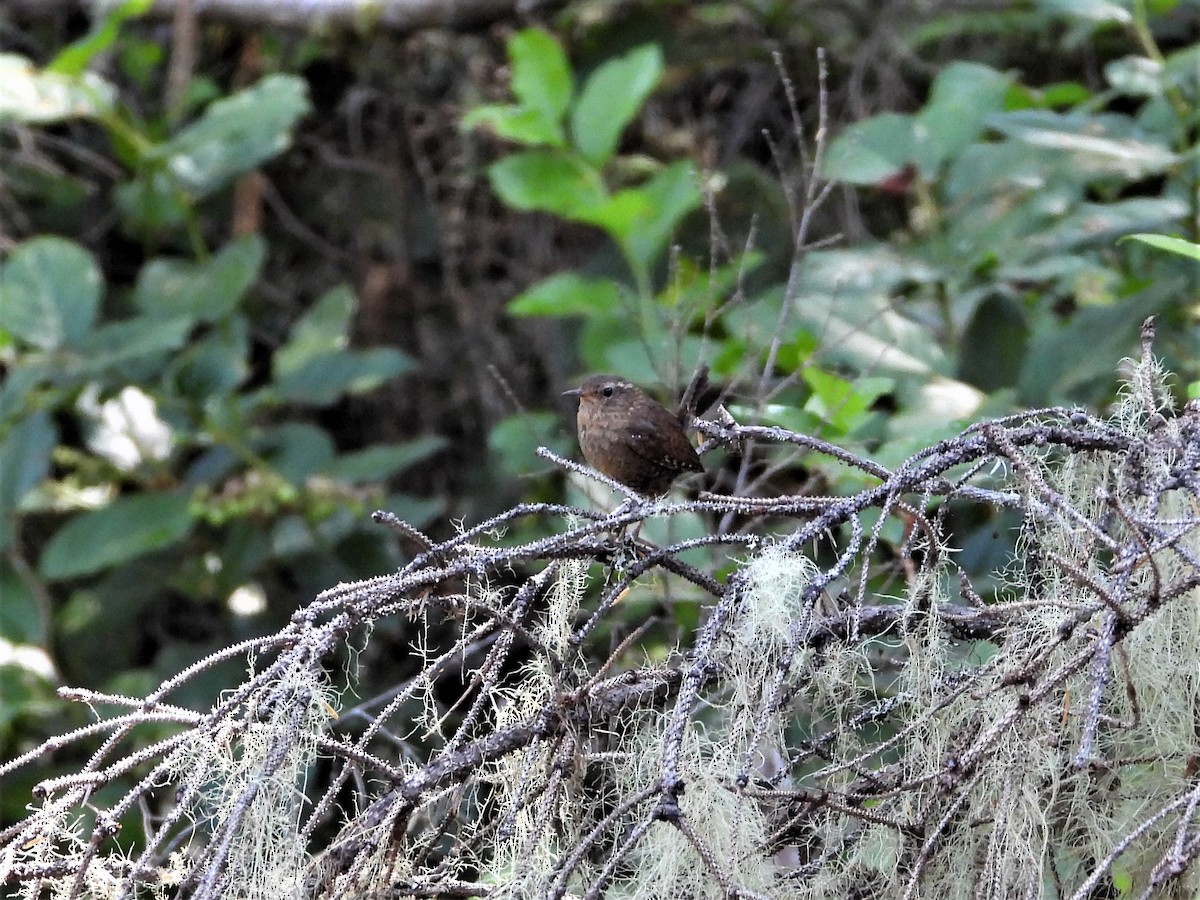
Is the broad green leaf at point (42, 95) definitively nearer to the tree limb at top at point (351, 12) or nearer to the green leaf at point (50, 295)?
the green leaf at point (50, 295)

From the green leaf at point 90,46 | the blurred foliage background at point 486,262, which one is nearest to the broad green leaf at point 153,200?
the blurred foliage background at point 486,262

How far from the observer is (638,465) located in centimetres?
348

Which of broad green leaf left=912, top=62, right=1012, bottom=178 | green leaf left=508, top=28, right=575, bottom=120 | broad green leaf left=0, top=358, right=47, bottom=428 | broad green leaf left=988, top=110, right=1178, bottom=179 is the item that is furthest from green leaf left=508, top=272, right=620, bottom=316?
broad green leaf left=0, top=358, right=47, bottom=428

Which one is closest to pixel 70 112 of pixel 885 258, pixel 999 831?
pixel 885 258

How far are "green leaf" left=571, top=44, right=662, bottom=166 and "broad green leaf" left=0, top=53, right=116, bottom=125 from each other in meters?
1.57

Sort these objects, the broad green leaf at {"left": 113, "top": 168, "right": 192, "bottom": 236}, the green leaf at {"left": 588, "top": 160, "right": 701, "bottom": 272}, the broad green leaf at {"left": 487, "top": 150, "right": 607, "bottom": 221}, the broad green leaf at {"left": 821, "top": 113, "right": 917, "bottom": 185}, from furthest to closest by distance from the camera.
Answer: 1. the broad green leaf at {"left": 113, "top": 168, "right": 192, "bottom": 236}
2. the broad green leaf at {"left": 487, "top": 150, "right": 607, "bottom": 221}
3. the green leaf at {"left": 588, "top": 160, "right": 701, "bottom": 272}
4. the broad green leaf at {"left": 821, "top": 113, "right": 917, "bottom": 185}

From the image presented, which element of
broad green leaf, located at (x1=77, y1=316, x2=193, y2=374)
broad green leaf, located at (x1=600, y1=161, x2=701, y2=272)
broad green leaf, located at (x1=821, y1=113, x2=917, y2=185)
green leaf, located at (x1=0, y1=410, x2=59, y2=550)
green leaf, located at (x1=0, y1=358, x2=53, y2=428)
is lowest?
green leaf, located at (x1=0, y1=410, x2=59, y2=550)

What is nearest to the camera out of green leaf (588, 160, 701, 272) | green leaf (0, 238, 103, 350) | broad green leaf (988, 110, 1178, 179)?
broad green leaf (988, 110, 1178, 179)

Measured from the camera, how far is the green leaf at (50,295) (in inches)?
153

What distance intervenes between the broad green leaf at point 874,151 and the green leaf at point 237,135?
5.50ft

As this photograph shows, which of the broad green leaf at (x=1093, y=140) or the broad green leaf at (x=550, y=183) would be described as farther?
the broad green leaf at (x=550, y=183)

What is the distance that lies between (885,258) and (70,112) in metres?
2.49

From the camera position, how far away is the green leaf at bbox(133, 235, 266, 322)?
13.6 ft

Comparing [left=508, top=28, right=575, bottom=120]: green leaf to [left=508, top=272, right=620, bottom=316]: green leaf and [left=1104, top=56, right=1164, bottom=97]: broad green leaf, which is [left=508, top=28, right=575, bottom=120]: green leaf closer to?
[left=508, top=272, right=620, bottom=316]: green leaf
